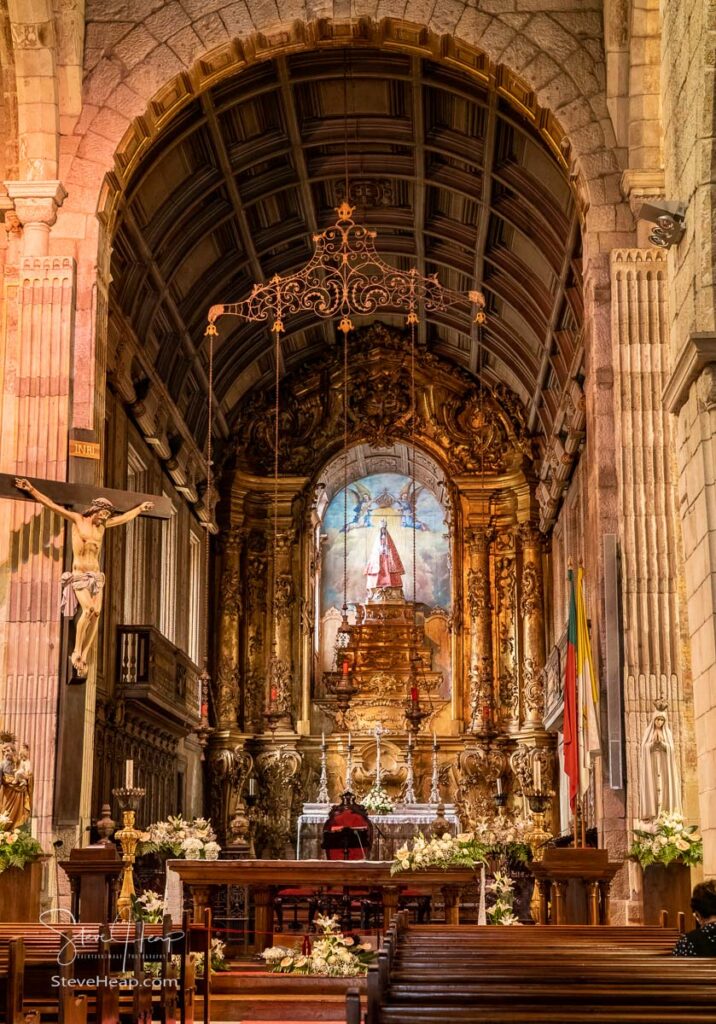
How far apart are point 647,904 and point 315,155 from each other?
1328cm

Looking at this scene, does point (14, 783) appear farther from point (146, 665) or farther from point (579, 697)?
point (146, 665)

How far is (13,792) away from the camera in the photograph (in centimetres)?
1316

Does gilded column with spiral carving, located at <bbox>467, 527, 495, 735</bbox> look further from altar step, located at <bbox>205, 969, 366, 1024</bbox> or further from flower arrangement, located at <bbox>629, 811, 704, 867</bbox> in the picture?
altar step, located at <bbox>205, 969, 366, 1024</bbox>

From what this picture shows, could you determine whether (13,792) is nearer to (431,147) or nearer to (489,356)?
(431,147)

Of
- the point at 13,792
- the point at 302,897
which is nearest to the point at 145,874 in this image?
the point at 302,897

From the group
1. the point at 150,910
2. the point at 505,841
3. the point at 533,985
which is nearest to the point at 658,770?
the point at 150,910

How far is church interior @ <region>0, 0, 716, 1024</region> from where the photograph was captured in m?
10.1

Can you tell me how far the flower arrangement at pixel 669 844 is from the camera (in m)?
12.6

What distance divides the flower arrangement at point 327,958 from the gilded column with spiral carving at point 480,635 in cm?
1423

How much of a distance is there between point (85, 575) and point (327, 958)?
4.69m

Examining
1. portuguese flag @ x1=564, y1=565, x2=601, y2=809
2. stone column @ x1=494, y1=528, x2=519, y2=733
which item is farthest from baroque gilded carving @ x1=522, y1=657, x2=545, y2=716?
portuguese flag @ x1=564, y1=565, x2=601, y2=809

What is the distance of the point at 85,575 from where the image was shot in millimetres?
14281

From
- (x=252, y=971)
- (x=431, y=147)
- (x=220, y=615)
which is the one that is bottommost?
(x=252, y=971)

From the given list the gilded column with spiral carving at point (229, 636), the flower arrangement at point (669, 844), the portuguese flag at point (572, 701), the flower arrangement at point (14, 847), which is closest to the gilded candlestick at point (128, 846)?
the flower arrangement at point (14, 847)
